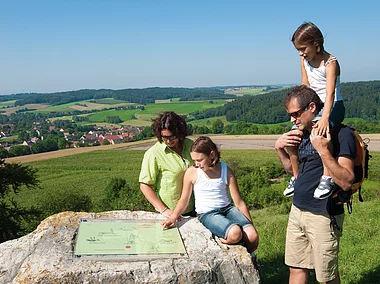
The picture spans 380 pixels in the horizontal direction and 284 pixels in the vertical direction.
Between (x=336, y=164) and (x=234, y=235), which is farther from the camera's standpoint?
(x=234, y=235)

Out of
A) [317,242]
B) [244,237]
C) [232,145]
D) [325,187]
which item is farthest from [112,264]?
[232,145]

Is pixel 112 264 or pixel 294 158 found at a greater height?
pixel 294 158

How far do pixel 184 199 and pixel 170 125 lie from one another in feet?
2.66

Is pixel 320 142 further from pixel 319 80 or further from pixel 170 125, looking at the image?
pixel 170 125

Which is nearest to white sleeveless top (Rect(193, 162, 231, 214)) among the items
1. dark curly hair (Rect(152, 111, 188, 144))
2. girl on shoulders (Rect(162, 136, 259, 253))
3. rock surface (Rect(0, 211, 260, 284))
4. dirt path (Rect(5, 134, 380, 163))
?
girl on shoulders (Rect(162, 136, 259, 253))

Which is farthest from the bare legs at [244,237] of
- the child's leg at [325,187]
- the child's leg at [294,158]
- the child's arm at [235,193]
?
the child's leg at [325,187]

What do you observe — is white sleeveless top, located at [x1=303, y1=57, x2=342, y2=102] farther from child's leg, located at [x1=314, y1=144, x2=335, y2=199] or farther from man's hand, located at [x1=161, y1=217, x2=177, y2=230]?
man's hand, located at [x1=161, y1=217, x2=177, y2=230]

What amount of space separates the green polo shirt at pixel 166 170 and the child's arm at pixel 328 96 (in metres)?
1.55

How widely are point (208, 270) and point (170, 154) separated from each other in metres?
1.39

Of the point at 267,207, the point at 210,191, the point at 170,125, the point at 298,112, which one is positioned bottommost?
the point at 267,207

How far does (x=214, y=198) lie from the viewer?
13.4ft

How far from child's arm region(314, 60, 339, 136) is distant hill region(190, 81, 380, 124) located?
61.2m

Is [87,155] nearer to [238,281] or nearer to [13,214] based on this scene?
[13,214]

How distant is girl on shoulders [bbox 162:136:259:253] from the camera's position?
394 centimetres
